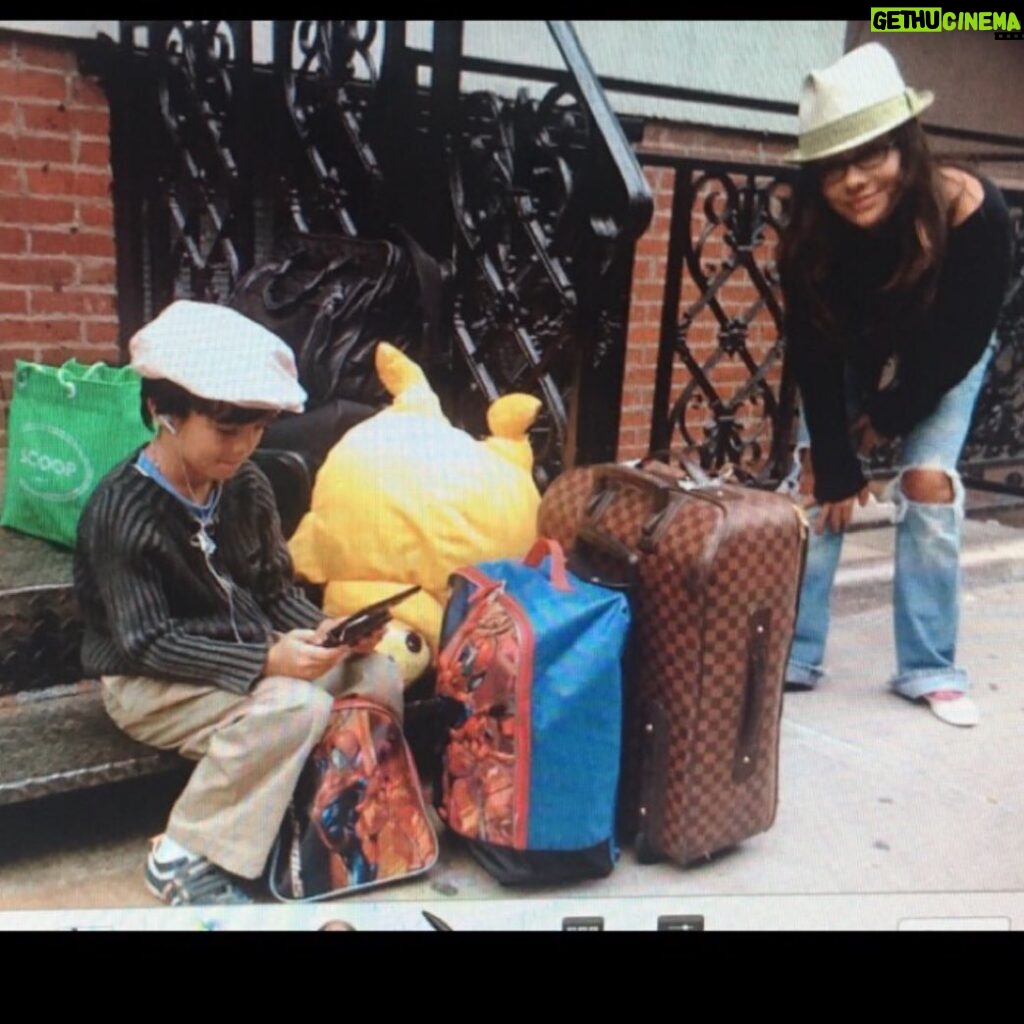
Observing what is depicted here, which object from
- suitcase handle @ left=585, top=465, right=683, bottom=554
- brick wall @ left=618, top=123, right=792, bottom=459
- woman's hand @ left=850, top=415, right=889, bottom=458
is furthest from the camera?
brick wall @ left=618, top=123, right=792, bottom=459

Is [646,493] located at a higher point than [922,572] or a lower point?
higher

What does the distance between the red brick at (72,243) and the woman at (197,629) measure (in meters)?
0.49

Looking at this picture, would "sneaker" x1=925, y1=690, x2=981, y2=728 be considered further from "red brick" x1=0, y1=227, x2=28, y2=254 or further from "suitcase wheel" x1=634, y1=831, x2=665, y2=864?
"red brick" x1=0, y1=227, x2=28, y2=254

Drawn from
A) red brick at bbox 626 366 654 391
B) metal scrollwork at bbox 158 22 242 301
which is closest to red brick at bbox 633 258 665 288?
red brick at bbox 626 366 654 391

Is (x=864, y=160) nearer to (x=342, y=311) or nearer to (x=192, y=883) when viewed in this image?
(x=342, y=311)

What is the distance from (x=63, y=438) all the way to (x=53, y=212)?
1.32 ft

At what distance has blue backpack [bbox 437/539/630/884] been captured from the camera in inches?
55.7

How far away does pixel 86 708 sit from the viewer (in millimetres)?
1516

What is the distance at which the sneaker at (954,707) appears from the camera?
189 cm

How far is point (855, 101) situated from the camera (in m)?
1.63

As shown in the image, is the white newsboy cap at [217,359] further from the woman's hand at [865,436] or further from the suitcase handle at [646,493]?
the woman's hand at [865,436]

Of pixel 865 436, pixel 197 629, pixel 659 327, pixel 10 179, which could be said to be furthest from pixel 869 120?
pixel 10 179

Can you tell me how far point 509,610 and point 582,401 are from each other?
45cm

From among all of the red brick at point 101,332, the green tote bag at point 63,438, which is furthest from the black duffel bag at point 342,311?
the green tote bag at point 63,438
